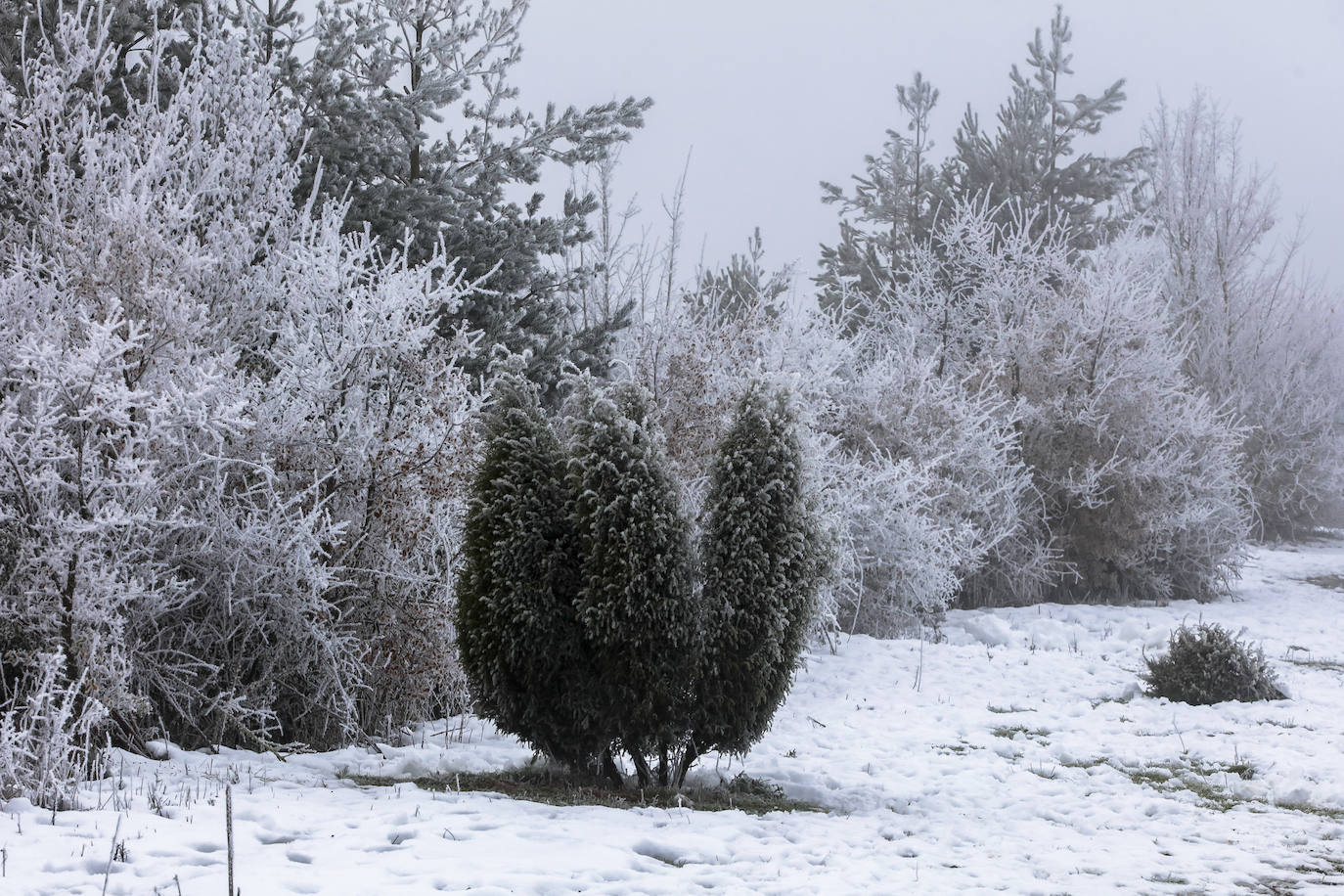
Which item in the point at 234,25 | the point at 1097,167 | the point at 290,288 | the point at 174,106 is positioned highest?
the point at 1097,167

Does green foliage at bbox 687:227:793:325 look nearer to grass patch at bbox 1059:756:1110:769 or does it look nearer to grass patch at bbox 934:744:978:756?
grass patch at bbox 934:744:978:756

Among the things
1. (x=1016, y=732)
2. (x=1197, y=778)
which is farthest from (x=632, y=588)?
(x=1016, y=732)

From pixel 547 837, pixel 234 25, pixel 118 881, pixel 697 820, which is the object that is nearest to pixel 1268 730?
pixel 697 820

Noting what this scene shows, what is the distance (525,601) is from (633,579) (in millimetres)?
578

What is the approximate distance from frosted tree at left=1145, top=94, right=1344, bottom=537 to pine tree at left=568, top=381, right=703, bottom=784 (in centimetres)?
2156

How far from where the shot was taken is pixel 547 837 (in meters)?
4.79

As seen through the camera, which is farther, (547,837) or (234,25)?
(234,25)

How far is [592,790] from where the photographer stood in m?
5.93

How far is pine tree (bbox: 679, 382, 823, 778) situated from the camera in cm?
577

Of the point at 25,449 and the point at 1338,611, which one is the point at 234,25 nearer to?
the point at 25,449

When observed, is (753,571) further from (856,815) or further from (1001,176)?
(1001,176)

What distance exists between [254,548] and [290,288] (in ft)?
6.20

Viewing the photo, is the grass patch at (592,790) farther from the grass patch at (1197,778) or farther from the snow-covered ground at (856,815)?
the grass patch at (1197,778)

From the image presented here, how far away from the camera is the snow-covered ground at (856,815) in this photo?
13.9 feet
